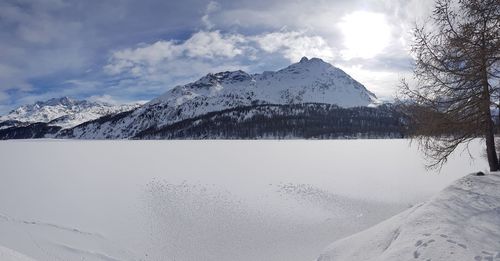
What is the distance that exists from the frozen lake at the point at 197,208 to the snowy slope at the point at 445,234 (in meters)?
5.49

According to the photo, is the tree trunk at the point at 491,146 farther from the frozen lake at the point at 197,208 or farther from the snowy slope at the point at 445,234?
the frozen lake at the point at 197,208

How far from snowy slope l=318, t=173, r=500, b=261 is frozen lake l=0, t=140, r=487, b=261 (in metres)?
5.49

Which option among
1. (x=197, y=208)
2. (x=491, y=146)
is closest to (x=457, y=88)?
(x=491, y=146)

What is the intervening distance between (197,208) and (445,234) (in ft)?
48.3

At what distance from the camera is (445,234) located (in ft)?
22.8

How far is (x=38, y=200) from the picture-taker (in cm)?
2188

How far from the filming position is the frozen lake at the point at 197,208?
14.6 meters

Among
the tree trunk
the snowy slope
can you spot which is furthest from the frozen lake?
the tree trunk

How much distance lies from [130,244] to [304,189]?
43.2ft

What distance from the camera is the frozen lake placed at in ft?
47.9

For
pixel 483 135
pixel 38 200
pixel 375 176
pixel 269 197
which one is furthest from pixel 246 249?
pixel 375 176

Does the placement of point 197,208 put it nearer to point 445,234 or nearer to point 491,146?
point 491,146

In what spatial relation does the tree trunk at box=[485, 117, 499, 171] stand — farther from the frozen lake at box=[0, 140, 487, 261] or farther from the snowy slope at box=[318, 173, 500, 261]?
the frozen lake at box=[0, 140, 487, 261]

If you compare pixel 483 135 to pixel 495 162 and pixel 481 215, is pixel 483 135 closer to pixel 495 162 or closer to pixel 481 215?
pixel 495 162
